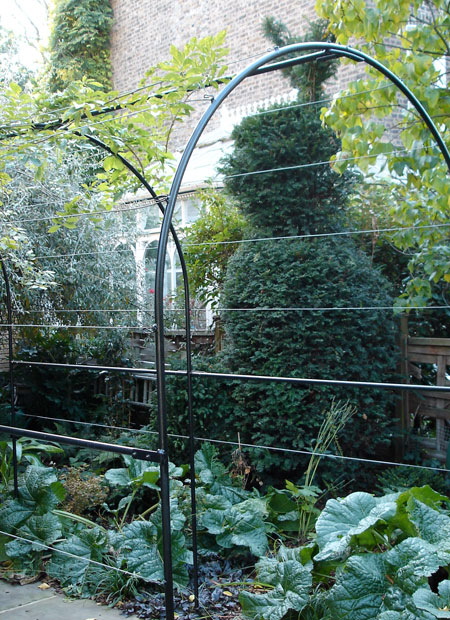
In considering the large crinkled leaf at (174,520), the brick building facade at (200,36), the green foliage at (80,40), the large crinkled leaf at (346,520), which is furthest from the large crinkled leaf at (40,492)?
the green foliage at (80,40)

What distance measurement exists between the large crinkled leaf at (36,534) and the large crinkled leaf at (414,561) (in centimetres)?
182

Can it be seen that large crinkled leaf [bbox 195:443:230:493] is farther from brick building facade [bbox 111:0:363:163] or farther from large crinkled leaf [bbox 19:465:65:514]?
brick building facade [bbox 111:0:363:163]

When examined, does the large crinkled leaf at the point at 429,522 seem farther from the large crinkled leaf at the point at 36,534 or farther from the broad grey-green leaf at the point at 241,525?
the large crinkled leaf at the point at 36,534

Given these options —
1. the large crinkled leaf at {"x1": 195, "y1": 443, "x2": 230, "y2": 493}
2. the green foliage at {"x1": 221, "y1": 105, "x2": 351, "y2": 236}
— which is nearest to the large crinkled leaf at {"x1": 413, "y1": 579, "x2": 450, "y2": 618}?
the large crinkled leaf at {"x1": 195, "y1": 443, "x2": 230, "y2": 493}

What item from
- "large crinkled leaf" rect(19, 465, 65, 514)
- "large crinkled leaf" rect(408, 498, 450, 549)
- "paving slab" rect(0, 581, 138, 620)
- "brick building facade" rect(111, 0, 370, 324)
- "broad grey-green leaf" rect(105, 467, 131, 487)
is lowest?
"paving slab" rect(0, 581, 138, 620)

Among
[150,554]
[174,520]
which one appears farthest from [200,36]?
[150,554]

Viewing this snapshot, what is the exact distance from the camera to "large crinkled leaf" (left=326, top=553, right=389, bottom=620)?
2133mm

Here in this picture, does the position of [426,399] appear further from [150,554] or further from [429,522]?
[150,554]

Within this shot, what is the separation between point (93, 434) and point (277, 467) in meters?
2.08

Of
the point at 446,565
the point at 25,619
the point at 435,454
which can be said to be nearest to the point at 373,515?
the point at 446,565

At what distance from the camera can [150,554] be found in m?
2.76

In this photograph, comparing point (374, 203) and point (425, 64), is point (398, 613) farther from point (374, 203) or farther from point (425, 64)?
point (374, 203)

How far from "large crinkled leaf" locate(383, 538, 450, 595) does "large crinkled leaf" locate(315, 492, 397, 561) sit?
147 mm

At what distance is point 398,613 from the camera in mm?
2025
